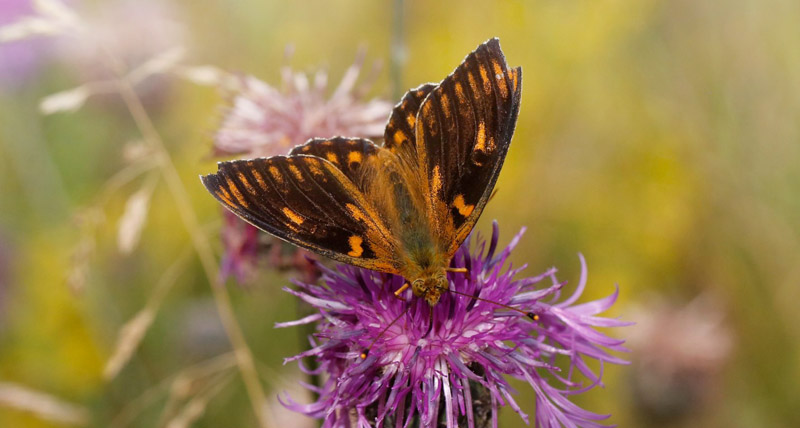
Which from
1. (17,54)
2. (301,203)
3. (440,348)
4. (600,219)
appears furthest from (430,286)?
(17,54)

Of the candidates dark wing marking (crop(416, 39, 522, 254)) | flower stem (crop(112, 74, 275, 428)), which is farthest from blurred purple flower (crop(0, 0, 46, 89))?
dark wing marking (crop(416, 39, 522, 254))

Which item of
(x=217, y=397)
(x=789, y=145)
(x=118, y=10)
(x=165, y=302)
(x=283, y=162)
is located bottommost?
(x=217, y=397)

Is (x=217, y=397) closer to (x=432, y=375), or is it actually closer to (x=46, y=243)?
(x=46, y=243)

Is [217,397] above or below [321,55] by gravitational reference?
below

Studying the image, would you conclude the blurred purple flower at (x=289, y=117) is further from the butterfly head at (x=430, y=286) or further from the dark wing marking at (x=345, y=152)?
the butterfly head at (x=430, y=286)

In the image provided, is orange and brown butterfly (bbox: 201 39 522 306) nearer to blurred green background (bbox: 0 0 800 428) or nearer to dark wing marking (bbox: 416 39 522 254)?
dark wing marking (bbox: 416 39 522 254)

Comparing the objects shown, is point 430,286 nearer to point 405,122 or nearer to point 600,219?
point 405,122

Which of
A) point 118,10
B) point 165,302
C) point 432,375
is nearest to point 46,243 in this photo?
point 165,302
